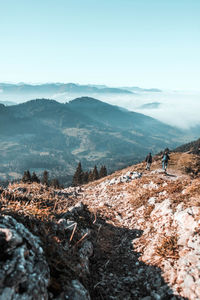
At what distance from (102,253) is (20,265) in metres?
4.94

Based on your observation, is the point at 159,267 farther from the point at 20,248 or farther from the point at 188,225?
the point at 20,248

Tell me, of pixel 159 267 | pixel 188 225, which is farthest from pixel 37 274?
pixel 188 225

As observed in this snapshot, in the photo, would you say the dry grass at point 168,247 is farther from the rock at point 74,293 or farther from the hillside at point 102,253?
the rock at point 74,293

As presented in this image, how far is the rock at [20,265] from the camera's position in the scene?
13.0 feet

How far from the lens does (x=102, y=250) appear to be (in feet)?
28.8

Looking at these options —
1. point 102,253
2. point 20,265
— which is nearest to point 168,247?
point 102,253

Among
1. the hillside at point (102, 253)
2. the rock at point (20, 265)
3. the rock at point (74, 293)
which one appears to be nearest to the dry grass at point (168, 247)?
the hillside at point (102, 253)

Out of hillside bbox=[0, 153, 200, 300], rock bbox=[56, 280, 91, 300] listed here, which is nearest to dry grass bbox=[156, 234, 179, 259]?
hillside bbox=[0, 153, 200, 300]

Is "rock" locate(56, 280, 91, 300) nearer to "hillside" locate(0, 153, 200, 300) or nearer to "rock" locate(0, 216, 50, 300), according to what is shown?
"hillside" locate(0, 153, 200, 300)

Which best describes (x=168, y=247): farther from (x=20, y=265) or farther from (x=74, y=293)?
(x=20, y=265)

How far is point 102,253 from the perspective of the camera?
855cm

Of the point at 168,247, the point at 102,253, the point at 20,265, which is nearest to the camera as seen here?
the point at 20,265

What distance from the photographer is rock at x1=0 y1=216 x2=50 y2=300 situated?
397 cm

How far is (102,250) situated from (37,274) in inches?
190
